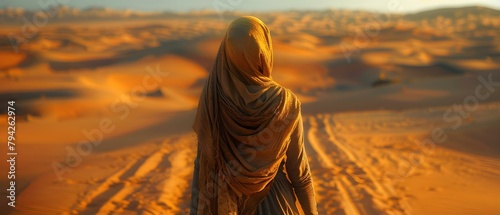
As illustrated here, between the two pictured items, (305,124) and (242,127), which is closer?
(242,127)

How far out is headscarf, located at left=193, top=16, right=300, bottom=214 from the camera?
2.06 m

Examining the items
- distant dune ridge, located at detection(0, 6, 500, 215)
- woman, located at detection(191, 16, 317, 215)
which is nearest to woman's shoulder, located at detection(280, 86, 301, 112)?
woman, located at detection(191, 16, 317, 215)

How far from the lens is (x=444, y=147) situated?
10.0 metres

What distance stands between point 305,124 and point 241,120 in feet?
35.5

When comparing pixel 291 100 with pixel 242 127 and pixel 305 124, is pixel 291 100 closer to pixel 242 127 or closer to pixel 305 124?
pixel 242 127

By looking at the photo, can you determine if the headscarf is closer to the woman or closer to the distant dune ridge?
the woman

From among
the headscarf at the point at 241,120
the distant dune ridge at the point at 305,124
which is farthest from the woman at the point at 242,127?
the distant dune ridge at the point at 305,124

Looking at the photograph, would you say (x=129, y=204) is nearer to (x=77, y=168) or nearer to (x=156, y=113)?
(x=77, y=168)

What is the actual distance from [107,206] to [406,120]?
8.88 metres

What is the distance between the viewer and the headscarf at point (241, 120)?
2.06m

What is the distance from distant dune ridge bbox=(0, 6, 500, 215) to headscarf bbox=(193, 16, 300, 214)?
4206 mm

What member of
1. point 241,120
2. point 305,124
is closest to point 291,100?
point 241,120

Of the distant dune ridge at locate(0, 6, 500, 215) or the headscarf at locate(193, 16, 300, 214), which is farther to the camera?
the distant dune ridge at locate(0, 6, 500, 215)

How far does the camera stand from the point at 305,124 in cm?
1277
